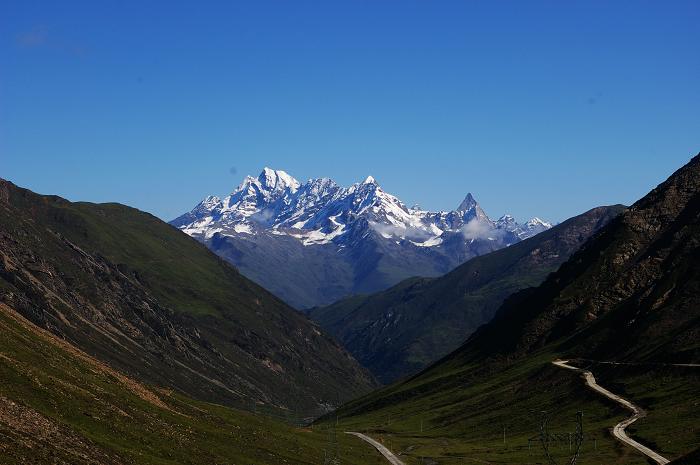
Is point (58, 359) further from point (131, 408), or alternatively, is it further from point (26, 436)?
point (26, 436)

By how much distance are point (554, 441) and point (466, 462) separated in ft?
83.8

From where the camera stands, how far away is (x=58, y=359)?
122875mm

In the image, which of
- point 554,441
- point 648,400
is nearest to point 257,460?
point 554,441

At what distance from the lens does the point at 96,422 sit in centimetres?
9856

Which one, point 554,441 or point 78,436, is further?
point 554,441

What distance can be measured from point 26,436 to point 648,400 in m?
153

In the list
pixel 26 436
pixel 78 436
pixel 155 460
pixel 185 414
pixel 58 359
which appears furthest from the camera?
pixel 185 414

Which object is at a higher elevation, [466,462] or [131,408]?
[131,408]

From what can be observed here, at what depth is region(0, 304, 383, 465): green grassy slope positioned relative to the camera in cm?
8169

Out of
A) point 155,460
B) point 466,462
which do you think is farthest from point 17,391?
point 466,462

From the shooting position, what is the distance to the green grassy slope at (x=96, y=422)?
81.7 metres

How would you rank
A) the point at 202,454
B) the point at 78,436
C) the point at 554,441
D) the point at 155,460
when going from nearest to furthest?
the point at 78,436
the point at 155,460
the point at 202,454
the point at 554,441

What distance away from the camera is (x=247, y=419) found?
178 metres

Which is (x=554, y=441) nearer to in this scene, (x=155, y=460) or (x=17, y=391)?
(x=155, y=460)
